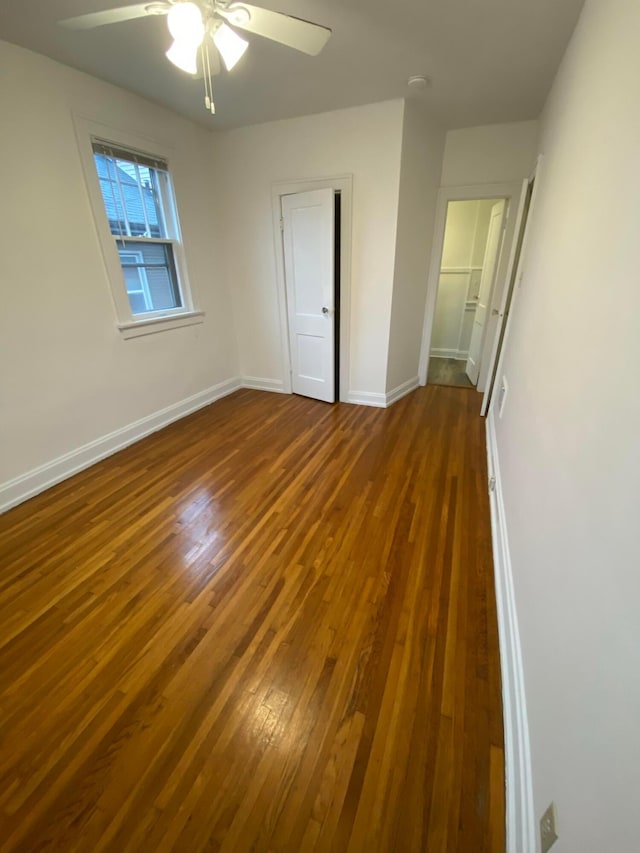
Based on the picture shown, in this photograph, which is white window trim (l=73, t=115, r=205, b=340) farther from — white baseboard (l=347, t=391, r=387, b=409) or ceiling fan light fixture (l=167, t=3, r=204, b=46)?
white baseboard (l=347, t=391, r=387, b=409)

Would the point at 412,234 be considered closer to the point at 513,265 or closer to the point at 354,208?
the point at 354,208

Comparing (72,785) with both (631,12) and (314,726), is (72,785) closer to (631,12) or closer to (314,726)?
(314,726)

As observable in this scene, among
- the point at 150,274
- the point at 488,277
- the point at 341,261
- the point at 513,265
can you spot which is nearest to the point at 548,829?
the point at 513,265

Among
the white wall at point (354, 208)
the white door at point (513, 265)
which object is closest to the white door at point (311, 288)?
the white wall at point (354, 208)

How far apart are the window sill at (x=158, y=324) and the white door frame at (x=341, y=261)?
89 centimetres

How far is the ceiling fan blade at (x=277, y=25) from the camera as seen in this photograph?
139 centimetres

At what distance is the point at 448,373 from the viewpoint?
15.8 feet

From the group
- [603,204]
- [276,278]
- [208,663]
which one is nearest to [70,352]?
[276,278]

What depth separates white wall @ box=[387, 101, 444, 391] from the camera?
2.90 meters

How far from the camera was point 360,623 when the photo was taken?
58.5 inches

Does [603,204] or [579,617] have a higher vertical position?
[603,204]

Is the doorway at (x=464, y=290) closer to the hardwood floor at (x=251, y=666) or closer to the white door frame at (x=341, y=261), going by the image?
the white door frame at (x=341, y=261)


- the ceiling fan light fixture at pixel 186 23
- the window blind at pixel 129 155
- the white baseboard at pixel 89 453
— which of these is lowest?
the white baseboard at pixel 89 453

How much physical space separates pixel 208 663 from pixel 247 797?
44 cm
